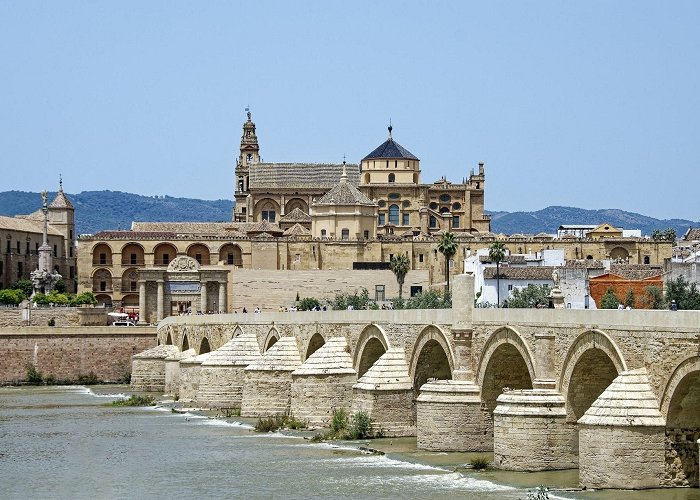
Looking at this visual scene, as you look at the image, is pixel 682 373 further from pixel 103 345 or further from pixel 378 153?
pixel 378 153

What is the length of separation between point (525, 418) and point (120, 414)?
2498cm

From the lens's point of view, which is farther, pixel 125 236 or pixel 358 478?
pixel 125 236

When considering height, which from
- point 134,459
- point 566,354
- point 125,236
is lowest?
point 134,459

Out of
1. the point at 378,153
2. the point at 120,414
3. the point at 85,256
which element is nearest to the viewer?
the point at 120,414

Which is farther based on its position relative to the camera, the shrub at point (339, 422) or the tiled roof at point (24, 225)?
the tiled roof at point (24, 225)

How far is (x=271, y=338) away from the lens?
52.7 metres

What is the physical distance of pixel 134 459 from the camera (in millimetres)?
38031

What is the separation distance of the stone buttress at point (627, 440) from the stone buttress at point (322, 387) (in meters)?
16.0

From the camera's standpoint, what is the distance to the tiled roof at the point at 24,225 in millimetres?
113625

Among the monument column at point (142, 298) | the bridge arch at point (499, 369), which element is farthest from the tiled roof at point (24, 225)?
the bridge arch at point (499, 369)

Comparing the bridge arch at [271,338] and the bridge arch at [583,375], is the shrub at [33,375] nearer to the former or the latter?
the bridge arch at [271,338]

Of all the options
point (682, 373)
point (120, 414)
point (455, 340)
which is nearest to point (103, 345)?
point (120, 414)

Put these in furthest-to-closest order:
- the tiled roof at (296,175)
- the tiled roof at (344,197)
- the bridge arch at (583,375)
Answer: the tiled roof at (296,175)
the tiled roof at (344,197)
the bridge arch at (583,375)

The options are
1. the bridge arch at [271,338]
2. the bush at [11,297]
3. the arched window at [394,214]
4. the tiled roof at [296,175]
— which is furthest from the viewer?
the tiled roof at [296,175]
